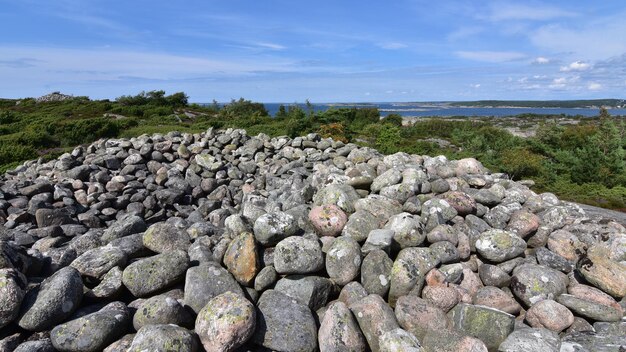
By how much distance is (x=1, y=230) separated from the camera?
1075 cm

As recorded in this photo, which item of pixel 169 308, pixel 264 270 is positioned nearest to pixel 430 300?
pixel 264 270

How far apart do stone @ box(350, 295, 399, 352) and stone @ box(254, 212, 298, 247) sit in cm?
166

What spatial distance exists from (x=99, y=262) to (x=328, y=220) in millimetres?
3740

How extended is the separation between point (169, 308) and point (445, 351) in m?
3.55

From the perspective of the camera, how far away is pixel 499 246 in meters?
6.91

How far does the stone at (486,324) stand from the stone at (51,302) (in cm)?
521

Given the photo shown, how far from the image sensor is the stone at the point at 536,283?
6203 mm

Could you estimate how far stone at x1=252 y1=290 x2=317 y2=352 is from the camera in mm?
5238

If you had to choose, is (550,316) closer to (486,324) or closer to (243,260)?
(486,324)

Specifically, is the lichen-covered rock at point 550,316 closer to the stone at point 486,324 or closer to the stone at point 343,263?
the stone at point 486,324

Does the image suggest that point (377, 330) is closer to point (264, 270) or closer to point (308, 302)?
point (308, 302)

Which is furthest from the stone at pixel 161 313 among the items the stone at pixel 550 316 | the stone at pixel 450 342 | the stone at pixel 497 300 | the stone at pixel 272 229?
the stone at pixel 550 316

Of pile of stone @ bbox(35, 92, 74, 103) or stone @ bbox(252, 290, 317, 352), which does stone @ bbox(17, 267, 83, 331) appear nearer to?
stone @ bbox(252, 290, 317, 352)

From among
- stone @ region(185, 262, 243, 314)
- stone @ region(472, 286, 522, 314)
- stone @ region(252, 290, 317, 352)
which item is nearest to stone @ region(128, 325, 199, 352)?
stone @ region(185, 262, 243, 314)
